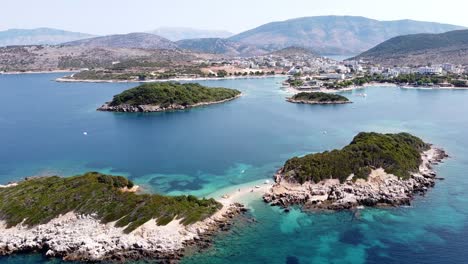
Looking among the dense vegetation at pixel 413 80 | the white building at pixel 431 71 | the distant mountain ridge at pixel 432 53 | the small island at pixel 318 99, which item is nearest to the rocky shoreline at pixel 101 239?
the small island at pixel 318 99

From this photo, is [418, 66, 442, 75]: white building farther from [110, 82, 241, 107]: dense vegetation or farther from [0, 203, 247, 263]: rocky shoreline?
[0, 203, 247, 263]: rocky shoreline

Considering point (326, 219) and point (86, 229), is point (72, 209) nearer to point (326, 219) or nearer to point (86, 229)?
point (86, 229)

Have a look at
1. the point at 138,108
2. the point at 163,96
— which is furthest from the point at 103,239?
the point at 163,96

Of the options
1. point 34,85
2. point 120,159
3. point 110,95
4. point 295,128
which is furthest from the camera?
point 34,85

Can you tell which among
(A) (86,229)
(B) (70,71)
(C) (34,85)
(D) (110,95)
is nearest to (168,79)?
(D) (110,95)

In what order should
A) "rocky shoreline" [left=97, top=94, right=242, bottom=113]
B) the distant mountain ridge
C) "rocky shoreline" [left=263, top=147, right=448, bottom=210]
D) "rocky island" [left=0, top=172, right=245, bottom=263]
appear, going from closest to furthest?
"rocky island" [left=0, top=172, right=245, bottom=263] → "rocky shoreline" [left=263, top=147, right=448, bottom=210] → "rocky shoreline" [left=97, top=94, right=242, bottom=113] → the distant mountain ridge

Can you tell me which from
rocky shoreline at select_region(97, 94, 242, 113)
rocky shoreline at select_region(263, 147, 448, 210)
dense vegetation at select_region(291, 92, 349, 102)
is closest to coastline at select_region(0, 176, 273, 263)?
rocky shoreline at select_region(263, 147, 448, 210)
